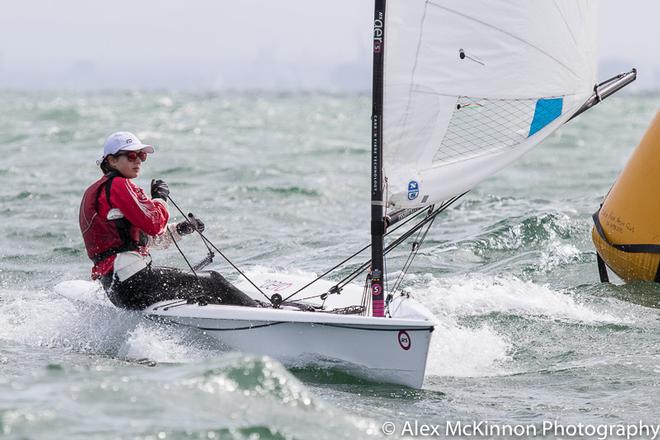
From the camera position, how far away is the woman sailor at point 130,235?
552 centimetres

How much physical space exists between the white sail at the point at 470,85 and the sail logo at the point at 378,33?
38mm

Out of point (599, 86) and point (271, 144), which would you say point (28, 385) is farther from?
point (271, 144)

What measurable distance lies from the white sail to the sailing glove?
116cm

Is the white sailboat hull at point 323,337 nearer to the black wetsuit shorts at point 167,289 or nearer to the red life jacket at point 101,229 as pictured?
the black wetsuit shorts at point 167,289

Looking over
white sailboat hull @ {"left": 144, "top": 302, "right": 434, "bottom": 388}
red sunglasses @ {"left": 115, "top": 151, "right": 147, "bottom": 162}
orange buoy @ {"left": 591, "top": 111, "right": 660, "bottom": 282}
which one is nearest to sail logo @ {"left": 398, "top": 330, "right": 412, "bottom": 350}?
white sailboat hull @ {"left": 144, "top": 302, "right": 434, "bottom": 388}

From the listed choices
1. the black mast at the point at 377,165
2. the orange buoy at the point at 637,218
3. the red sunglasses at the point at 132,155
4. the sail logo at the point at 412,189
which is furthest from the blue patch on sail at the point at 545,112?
the red sunglasses at the point at 132,155

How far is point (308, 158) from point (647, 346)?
11693mm

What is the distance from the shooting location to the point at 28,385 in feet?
13.9

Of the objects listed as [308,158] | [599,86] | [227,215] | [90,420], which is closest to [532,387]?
[599,86]

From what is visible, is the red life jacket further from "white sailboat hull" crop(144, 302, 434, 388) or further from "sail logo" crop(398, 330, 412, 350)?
"sail logo" crop(398, 330, 412, 350)

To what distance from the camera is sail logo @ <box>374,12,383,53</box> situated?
16.5 feet

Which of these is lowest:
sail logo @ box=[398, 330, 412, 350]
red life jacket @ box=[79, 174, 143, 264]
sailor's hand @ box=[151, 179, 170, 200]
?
sail logo @ box=[398, 330, 412, 350]

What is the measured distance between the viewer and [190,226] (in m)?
5.77

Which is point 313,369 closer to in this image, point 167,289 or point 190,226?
point 167,289
